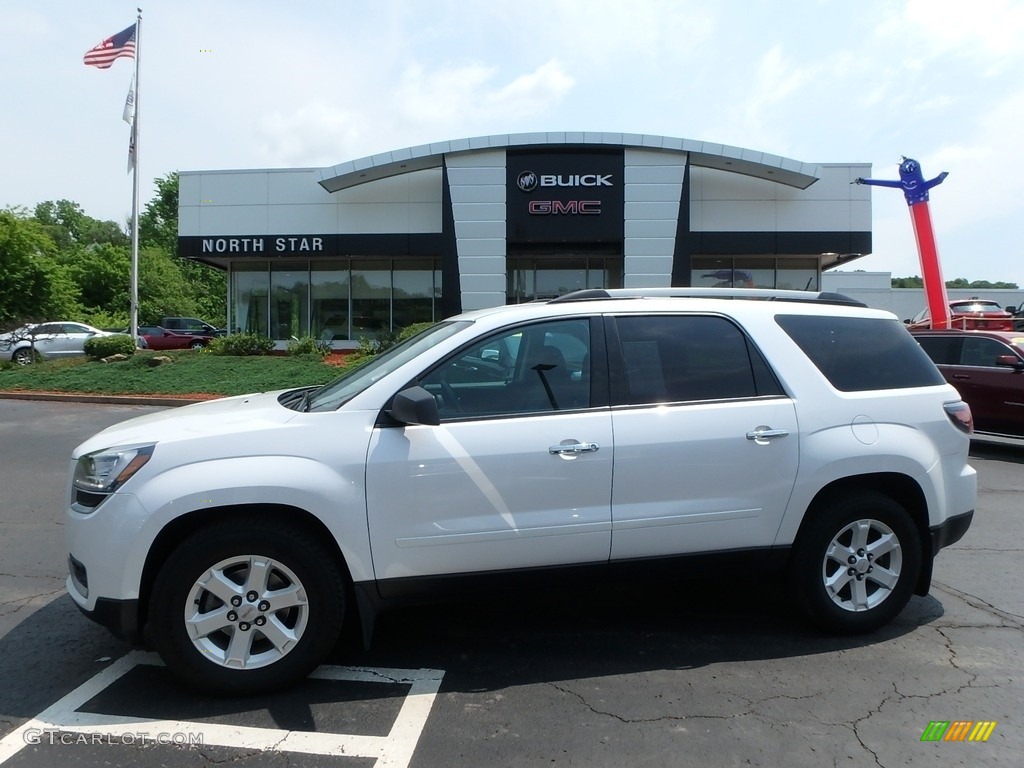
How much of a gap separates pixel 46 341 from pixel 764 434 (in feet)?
81.1

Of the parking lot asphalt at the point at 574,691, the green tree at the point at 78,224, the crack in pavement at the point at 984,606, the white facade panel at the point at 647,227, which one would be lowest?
the parking lot asphalt at the point at 574,691

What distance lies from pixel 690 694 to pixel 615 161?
65.3 feet

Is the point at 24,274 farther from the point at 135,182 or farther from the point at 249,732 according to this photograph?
the point at 249,732

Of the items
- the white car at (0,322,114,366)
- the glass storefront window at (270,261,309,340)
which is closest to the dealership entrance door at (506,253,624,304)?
the glass storefront window at (270,261,309,340)

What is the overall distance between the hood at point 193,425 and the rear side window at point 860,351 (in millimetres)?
2805

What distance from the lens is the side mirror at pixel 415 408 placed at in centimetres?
340

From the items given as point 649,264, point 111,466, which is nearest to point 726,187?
point 649,264

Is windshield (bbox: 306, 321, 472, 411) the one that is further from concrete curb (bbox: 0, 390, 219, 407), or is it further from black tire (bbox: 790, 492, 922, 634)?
concrete curb (bbox: 0, 390, 219, 407)

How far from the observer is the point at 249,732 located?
3152 millimetres

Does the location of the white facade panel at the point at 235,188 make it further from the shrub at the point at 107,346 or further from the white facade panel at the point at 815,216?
the white facade panel at the point at 815,216

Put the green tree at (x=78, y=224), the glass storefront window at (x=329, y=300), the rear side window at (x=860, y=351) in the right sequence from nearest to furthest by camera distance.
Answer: the rear side window at (x=860, y=351) → the glass storefront window at (x=329, y=300) → the green tree at (x=78, y=224)

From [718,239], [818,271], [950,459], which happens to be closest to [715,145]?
[718,239]

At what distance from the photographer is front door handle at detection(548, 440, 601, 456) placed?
3604 millimetres

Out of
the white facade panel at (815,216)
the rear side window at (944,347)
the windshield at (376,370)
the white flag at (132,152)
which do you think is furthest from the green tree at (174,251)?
the windshield at (376,370)
